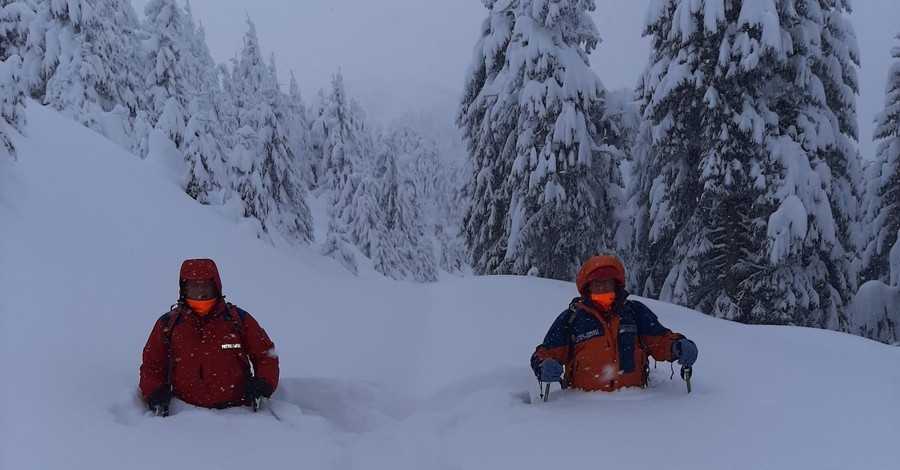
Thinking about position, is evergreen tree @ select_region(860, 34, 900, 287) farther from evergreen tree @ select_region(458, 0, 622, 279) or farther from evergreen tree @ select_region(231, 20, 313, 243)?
evergreen tree @ select_region(231, 20, 313, 243)

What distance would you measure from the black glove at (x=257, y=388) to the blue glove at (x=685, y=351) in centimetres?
321

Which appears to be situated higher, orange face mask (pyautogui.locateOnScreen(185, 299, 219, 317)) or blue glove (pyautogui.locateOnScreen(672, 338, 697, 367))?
orange face mask (pyautogui.locateOnScreen(185, 299, 219, 317))

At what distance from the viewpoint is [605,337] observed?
4605 millimetres

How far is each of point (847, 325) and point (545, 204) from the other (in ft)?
22.2

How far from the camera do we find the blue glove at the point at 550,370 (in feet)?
14.5

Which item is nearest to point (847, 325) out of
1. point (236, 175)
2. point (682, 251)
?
point (682, 251)

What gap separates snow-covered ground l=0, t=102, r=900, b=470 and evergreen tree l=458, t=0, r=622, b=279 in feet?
16.8

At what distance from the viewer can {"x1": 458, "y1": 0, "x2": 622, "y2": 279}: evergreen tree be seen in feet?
46.0

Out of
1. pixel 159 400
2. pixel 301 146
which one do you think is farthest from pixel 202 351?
pixel 301 146

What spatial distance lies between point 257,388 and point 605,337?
2.81m

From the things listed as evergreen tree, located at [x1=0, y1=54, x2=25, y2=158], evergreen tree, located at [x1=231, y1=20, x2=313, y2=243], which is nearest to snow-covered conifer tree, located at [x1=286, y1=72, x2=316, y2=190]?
evergreen tree, located at [x1=231, y1=20, x2=313, y2=243]

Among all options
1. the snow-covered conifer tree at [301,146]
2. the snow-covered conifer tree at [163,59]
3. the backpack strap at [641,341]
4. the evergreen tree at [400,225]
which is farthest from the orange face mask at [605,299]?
the snow-covered conifer tree at [301,146]

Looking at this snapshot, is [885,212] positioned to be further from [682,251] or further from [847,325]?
[682,251]

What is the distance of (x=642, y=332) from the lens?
4773 millimetres
